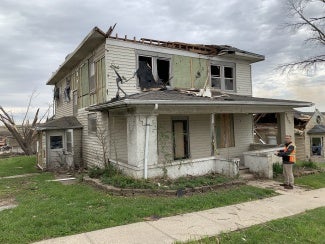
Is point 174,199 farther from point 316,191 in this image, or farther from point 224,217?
point 316,191

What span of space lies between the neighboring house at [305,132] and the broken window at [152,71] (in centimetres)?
1309

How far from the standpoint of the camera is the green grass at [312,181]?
10319mm

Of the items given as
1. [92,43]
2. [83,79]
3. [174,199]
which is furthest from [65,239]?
[83,79]

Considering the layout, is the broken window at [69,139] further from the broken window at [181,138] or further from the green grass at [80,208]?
the broken window at [181,138]

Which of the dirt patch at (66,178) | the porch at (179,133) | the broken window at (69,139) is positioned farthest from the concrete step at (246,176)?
the broken window at (69,139)

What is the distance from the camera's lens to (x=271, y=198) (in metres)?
8.53

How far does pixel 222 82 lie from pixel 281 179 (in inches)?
237

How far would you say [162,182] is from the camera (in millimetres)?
9633

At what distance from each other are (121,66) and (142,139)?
3707 millimetres

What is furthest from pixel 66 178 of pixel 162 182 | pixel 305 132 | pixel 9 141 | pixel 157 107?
pixel 9 141

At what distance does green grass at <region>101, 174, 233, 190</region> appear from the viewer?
8961mm

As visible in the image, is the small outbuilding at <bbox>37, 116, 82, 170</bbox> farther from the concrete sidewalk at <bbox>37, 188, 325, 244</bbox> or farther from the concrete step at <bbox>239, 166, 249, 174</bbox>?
the concrete sidewalk at <bbox>37, 188, 325, 244</bbox>

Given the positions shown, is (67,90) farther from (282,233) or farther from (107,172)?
(282,233)

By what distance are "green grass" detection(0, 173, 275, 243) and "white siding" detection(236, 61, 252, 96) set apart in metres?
7.64
